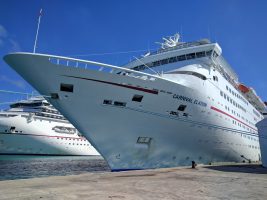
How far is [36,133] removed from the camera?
46.6 metres

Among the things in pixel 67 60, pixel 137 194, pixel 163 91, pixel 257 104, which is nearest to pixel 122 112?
pixel 163 91

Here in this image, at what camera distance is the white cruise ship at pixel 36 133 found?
45.8 meters

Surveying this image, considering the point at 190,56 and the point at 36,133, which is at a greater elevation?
the point at 190,56

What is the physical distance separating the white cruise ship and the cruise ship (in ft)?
116


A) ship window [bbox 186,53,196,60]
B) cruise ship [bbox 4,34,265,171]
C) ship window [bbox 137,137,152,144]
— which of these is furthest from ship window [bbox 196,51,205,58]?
ship window [bbox 137,137,152,144]

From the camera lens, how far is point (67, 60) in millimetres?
13586

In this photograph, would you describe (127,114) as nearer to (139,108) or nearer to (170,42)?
(139,108)

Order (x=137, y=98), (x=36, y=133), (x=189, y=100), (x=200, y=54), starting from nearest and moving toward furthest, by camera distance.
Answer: (x=137, y=98), (x=189, y=100), (x=200, y=54), (x=36, y=133)

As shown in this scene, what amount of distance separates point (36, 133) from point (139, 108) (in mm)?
37038

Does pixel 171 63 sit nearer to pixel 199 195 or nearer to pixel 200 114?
pixel 200 114

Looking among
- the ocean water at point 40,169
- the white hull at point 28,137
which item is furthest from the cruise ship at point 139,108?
the white hull at point 28,137

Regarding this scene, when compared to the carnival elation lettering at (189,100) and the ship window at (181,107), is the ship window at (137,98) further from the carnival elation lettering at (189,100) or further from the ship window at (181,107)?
the ship window at (181,107)

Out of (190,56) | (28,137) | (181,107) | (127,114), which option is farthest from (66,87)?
(28,137)

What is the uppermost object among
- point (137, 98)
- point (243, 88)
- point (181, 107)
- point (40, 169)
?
point (243, 88)
